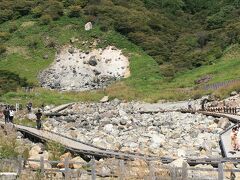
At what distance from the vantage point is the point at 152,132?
43.5 meters

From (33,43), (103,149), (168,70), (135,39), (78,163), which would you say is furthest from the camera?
(135,39)

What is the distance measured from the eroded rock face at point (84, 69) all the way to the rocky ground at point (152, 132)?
37.8 metres

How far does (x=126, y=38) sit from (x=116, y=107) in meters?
44.1

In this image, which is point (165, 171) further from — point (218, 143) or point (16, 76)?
point (16, 76)

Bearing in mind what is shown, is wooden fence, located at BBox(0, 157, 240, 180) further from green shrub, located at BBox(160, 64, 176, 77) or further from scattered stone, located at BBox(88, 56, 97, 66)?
scattered stone, located at BBox(88, 56, 97, 66)

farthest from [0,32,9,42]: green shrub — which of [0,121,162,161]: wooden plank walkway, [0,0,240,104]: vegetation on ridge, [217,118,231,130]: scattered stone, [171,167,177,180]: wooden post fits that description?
[171,167,177,180]: wooden post

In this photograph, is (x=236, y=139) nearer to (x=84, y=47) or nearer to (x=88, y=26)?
(x=84, y=47)

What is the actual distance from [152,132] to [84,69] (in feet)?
214

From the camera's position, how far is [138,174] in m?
20.0

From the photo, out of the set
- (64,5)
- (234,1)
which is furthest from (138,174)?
(234,1)

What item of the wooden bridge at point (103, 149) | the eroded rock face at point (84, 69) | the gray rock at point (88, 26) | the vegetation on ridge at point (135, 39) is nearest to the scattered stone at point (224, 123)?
the wooden bridge at point (103, 149)

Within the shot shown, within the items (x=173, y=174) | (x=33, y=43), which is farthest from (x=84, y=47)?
(x=173, y=174)

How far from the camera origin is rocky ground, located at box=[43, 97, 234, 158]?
33.8 m

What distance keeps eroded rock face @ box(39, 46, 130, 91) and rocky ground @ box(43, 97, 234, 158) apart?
37.8 m
